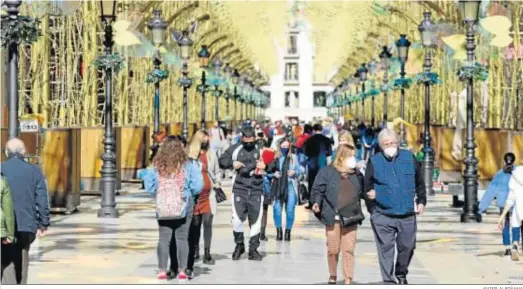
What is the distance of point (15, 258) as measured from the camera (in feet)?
42.1

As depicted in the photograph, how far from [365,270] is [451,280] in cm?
145

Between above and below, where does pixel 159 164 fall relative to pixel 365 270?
above

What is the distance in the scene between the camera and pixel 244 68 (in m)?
128

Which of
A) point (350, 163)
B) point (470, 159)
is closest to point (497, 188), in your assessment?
point (350, 163)

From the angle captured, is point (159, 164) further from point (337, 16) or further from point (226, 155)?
point (337, 16)

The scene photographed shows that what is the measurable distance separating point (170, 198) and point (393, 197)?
8.37 ft

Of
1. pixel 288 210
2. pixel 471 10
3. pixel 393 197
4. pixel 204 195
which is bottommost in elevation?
pixel 288 210

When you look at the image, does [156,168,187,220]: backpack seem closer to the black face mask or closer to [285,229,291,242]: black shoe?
the black face mask

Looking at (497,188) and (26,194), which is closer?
(26,194)

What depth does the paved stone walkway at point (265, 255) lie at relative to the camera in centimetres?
1614

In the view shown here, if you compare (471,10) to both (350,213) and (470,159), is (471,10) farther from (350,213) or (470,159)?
(350,213)

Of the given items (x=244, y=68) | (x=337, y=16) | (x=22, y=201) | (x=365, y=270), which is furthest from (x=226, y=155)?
(x=244, y=68)

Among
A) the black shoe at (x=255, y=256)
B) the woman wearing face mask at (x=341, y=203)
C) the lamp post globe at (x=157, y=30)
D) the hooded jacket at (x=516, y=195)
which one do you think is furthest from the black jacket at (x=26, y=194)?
the lamp post globe at (x=157, y=30)

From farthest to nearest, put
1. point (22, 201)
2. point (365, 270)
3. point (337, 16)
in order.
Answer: point (337, 16) → point (365, 270) → point (22, 201)
